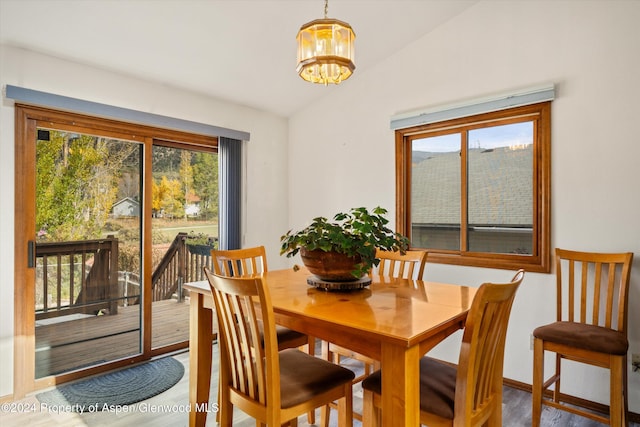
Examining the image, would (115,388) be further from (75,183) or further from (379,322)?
(379,322)

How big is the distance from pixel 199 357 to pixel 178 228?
1.66 meters

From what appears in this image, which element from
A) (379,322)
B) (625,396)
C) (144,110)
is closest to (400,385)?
(379,322)

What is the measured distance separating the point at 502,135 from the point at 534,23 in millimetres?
795

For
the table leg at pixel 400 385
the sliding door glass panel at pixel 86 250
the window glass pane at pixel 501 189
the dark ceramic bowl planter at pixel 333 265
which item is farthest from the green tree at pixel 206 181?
the table leg at pixel 400 385

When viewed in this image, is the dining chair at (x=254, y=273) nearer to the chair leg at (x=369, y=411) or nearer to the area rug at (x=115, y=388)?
the chair leg at (x=369, y=411)

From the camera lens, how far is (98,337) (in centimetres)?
304

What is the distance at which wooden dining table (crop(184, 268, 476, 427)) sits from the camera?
4.20ft

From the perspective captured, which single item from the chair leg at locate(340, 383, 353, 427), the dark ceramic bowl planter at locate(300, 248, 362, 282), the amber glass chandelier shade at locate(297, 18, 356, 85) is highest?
the amber glass chandelier shade at locate(297, 18, 356, 85)

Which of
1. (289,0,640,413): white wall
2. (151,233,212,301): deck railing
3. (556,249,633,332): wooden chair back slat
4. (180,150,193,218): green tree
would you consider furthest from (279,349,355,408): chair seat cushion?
(180,150,193,218): green tree

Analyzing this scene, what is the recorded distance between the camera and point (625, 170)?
2383 mm

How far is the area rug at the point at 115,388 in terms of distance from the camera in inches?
97.3

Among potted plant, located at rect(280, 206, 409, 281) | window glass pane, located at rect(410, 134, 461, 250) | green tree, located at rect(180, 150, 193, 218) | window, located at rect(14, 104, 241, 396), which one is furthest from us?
green tree, located at rect(180, 150, 193, 218)

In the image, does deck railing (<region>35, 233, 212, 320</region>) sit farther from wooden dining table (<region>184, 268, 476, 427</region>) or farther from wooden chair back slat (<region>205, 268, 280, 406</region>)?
wooden chair back slat (<region>205, 268, 280, 406</region>)

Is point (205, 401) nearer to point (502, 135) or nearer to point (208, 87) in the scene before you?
point (208, 87)
